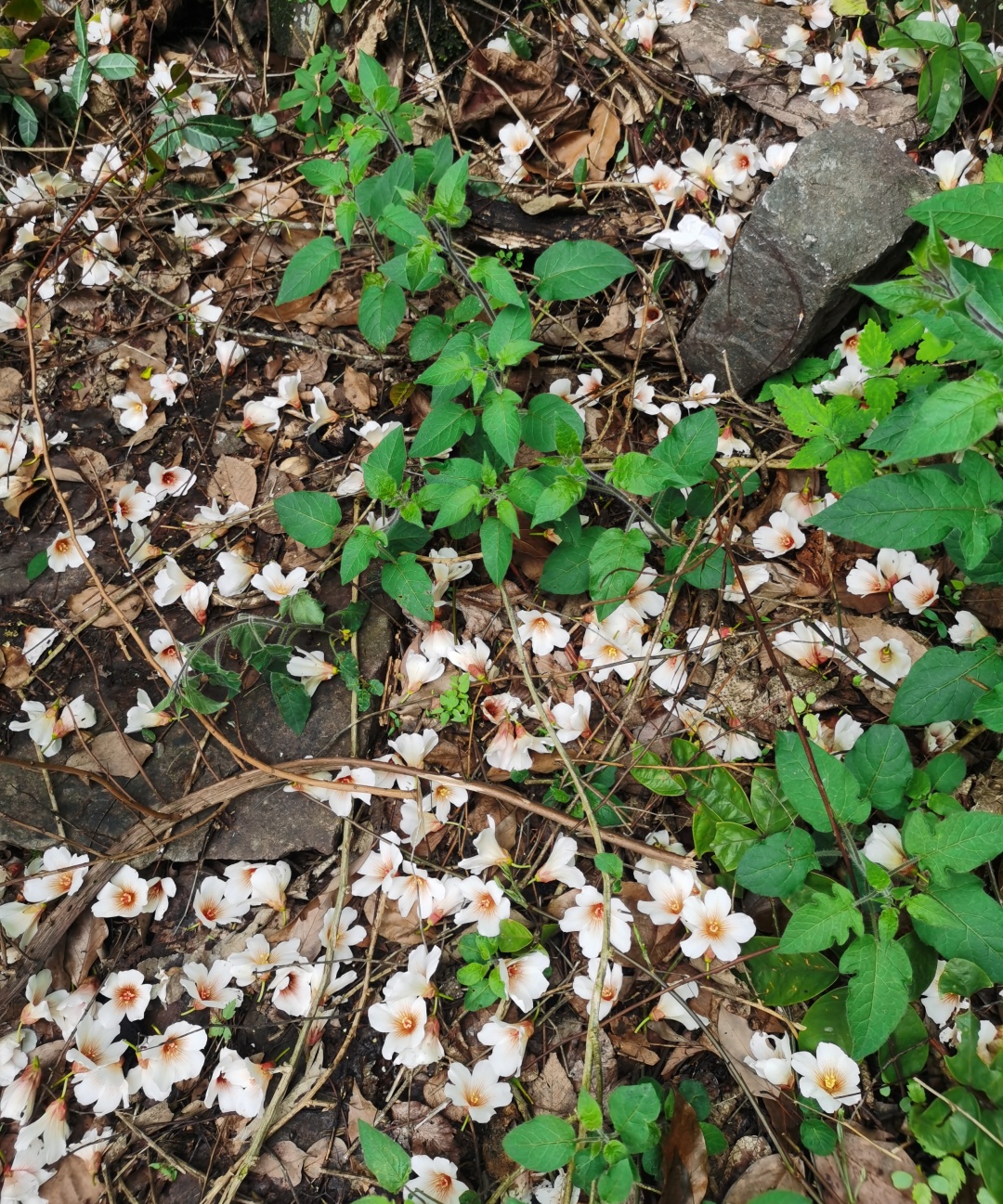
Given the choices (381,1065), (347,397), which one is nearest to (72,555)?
(347,397)

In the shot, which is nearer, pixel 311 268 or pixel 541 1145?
pixel 541 1145

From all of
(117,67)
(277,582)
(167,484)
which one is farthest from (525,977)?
(117,67)

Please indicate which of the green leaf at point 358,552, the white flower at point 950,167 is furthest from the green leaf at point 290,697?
the white flower at point 950,167

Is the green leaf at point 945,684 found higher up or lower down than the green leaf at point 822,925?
higher up

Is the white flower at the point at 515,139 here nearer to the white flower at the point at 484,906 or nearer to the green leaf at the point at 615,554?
the green leaf at the point at 615,554

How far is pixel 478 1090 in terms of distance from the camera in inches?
79.0

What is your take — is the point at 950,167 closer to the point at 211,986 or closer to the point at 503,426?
the point at 503,426

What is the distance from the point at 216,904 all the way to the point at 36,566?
4.47 ft

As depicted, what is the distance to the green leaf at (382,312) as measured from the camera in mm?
2477

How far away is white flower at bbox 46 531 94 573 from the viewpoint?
2.82 m

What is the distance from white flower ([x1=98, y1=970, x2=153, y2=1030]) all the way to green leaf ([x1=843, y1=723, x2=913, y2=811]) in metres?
1.99

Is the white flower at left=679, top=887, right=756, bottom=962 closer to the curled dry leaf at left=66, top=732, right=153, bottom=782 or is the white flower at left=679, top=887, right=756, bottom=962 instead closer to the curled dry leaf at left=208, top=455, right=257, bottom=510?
the curled dry leaf at left=66, top=732, right=153, bottom=782

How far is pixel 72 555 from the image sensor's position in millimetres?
2840

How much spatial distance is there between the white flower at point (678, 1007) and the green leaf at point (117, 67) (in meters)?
3.98
